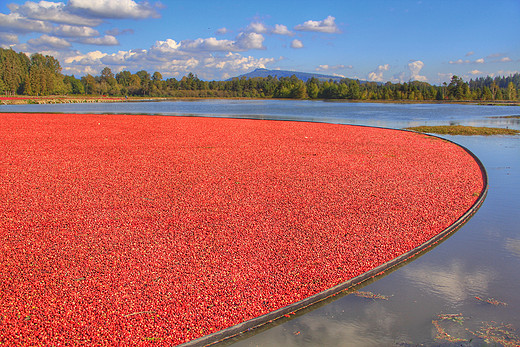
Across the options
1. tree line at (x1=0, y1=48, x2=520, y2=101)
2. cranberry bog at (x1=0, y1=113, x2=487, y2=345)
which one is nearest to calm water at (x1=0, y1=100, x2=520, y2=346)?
cranberry bog at (x1=0, y1=113, x2=487, y2=345)

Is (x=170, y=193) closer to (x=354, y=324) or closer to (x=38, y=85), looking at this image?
(x=354, y=324)

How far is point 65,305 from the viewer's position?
3.84 meters

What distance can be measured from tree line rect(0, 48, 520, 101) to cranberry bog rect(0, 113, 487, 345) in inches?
3614

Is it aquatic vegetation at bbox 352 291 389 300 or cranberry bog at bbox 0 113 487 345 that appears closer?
cranberry bog at bbox 0 113 487 345

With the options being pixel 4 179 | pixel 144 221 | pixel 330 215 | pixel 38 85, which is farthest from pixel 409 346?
pixel 38 85

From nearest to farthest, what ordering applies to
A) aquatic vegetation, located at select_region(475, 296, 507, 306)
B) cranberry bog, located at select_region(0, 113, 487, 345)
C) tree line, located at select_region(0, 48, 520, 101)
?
1. cranberry bog, located at select_region(0, 113, 487, 345)
2. aquatic vegetation, located at select_region(475, 296, 507, 306)
3. tree line, located at select_region(0, 48, 520, 101)

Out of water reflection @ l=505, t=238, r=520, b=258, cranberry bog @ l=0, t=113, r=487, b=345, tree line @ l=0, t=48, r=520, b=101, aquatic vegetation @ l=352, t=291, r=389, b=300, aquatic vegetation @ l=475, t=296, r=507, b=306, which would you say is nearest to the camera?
cranberry bog @ l=0, t=113, r=487, b=345

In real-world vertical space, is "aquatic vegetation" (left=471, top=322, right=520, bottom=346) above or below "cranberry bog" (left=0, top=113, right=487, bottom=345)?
below

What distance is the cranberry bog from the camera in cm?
377

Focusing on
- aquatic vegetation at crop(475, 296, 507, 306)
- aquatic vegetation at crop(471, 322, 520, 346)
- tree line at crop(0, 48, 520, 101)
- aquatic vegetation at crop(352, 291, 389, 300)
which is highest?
tree line at crop(0, 48, 520, 101)

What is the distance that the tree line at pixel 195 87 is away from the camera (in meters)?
88.8

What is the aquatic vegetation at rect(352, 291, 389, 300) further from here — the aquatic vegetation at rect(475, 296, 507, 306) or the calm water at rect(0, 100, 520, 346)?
the aquatic vegetation at rect(475, 296, 507, 306)

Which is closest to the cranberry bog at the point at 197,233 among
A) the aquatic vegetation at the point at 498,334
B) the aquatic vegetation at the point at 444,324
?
the aquatic vegetation at the point at 444,324

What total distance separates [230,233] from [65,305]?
8.28 ft
